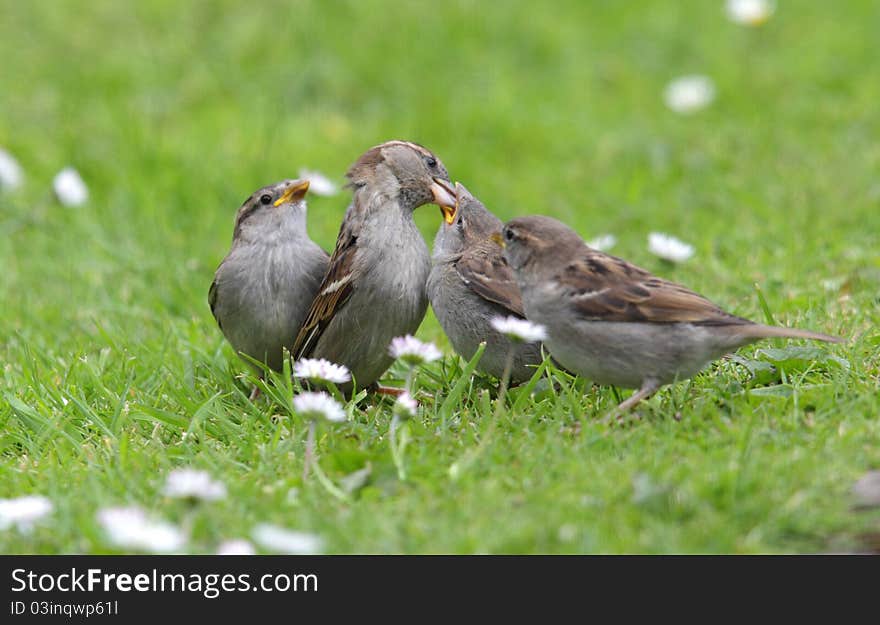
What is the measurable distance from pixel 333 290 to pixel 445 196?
0.67 m

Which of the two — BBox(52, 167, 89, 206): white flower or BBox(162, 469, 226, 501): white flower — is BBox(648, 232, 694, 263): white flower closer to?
BBox(162, 469, 226, 501): white flower

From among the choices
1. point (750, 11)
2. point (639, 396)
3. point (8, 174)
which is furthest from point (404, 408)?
point (750, 11)

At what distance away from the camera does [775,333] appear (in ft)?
14.2

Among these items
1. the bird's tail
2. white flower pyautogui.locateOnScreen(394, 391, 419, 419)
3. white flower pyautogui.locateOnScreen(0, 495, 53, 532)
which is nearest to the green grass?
white flower pyautogui.locateOnScreen(0, 495, 53, 532)

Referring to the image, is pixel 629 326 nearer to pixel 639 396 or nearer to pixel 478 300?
pixel 639 396

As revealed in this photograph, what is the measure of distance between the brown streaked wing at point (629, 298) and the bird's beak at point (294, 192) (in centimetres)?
154

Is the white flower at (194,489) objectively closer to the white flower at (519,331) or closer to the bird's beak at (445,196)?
the white flower at (519,331)

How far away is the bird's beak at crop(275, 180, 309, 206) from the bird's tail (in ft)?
7.38

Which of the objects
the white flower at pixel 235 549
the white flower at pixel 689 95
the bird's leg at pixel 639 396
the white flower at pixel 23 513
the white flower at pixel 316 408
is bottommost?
the white flower at pixel 235 549

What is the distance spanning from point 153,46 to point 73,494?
742cm

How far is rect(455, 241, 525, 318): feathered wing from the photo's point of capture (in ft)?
17.1

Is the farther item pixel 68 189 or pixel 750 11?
pixel 750 11

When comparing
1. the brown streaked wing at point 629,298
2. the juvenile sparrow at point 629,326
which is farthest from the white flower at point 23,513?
the brown streaked wing at point 629,298

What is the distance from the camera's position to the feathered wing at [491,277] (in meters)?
5.22
